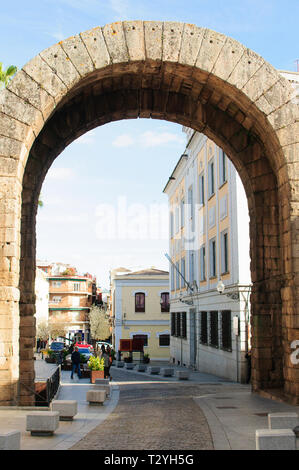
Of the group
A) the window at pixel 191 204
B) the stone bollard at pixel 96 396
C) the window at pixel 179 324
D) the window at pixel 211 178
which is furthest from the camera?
the window at pixel 179 324

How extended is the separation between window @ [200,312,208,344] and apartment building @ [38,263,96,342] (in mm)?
46604

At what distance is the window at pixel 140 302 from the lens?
51.5m

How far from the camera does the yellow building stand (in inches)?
2005

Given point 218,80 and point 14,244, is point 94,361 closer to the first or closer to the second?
point 14,244

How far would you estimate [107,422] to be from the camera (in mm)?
10945

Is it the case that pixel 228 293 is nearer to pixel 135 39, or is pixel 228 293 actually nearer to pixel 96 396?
pixel 96 396

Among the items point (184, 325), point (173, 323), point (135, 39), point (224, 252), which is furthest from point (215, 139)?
point (173, 323)

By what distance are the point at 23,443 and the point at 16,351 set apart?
3.24 m

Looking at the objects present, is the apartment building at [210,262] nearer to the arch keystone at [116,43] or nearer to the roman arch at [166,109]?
the roman arch at [166,109]

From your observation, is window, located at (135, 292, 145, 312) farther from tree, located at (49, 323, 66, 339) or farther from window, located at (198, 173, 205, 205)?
window, located at (198, 173, 205, 205)

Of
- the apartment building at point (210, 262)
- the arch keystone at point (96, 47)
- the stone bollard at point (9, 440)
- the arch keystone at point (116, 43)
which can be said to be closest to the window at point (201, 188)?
the apartment building at point (210, 262)

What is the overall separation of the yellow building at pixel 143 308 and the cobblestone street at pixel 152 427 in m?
35.5

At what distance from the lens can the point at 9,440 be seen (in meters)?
6.93

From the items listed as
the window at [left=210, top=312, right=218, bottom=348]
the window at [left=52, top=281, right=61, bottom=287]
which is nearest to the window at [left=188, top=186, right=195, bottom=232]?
the window at [left=210, top=312, right=218, bottom=348]
